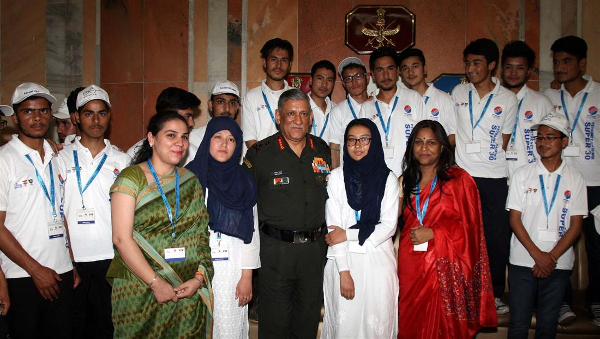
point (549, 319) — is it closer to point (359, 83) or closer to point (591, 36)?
point (359, 83)

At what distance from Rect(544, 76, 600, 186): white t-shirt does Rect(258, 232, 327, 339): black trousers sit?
3.04 metres

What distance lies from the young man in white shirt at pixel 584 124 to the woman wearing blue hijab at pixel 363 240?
2400 millimetres

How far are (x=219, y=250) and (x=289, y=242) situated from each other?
1.84 feet

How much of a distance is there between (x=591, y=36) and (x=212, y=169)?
6231mm

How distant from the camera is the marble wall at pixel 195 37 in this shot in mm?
6371

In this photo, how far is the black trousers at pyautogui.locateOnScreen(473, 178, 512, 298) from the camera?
4184 mm

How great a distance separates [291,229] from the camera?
324 centimetres

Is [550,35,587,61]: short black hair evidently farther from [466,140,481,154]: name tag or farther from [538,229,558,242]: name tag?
[538,229,558,242]: name tag

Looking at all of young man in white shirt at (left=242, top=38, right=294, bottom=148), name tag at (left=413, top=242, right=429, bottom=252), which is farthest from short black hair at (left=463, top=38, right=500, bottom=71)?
name tag at (left=413, top=242, right=429, bottom=252)

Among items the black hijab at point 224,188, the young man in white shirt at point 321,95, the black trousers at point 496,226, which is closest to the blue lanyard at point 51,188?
the black hijab at point 224,188

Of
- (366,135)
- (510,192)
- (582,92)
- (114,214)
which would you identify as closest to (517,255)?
(510,192)

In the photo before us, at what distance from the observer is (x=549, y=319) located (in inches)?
136

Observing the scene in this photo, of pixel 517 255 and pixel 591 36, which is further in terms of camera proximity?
pixel 591 36

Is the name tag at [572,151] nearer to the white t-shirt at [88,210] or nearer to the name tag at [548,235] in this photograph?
the name tag at [548,235]
